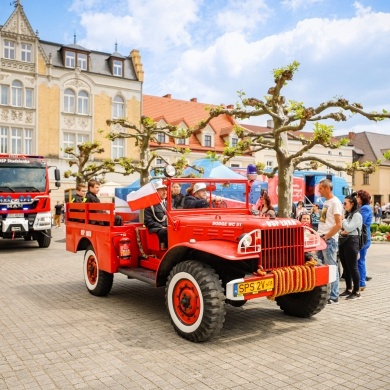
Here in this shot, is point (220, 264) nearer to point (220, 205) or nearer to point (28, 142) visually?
point (220, 205)

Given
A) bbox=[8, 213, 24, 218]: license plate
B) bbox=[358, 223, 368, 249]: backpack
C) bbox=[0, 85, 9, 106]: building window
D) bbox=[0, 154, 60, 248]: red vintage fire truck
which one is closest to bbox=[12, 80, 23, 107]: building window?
bbox=[0, 85, 9, 106]: building window

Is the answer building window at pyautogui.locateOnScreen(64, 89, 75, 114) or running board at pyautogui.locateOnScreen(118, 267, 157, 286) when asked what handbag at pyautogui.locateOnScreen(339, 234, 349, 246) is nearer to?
running board at pyautogui.locateOnScreen(118, 267, 157, 286)

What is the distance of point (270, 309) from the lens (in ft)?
22.9

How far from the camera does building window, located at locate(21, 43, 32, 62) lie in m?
34.8

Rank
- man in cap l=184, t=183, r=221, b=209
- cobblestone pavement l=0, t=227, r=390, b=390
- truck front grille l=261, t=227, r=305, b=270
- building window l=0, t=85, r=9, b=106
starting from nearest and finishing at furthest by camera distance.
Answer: cobblestone pavement l=0, t=227, r=390, b=390 → truck front grille l=261, t=227, r=305, b=270 → man in cap l=184, t=183, r=221, b=209 → building window l=0, t=85, r=9, b=106

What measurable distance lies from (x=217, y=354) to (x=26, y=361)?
2.00 m

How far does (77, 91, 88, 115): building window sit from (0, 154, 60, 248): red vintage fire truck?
895 inches

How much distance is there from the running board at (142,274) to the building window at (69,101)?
104 ft

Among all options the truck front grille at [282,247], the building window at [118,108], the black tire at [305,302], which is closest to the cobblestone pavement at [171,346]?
the black tire at [305,302]

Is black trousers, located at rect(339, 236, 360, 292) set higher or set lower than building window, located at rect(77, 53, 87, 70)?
lower

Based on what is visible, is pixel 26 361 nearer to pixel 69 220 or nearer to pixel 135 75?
pixel 69 220

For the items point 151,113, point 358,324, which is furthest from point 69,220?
point 151,113

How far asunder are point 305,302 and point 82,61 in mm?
35443

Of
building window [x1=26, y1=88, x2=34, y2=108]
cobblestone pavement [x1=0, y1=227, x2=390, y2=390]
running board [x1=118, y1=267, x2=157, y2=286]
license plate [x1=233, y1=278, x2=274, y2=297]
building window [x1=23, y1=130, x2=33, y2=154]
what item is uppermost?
building window [x1=26, y1=88, x2=34, y2=108]
